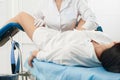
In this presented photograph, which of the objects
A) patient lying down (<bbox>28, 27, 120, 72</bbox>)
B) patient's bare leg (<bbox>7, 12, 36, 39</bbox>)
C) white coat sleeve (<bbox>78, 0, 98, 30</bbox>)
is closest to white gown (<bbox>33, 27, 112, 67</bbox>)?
patient lying down (<bbox>28, 27, 120, 72</bbox>)

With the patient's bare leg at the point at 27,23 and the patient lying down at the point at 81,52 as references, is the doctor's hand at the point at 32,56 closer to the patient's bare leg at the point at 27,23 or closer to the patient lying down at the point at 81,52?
the patient lying down at the point at 81,52

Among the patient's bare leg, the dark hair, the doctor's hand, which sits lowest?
the doctor's hand

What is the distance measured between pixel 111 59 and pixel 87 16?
935mm

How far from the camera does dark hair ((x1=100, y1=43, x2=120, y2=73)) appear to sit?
1.14 m

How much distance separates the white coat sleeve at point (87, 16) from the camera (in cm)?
200

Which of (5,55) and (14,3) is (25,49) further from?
(14,3)

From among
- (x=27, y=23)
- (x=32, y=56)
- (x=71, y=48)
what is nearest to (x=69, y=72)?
(x=71, y=48)

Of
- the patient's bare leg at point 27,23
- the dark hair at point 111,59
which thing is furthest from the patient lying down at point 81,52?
the patient's bare leg at point 27,23

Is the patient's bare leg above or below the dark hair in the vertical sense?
above

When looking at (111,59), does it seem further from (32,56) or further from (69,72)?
(32,56)

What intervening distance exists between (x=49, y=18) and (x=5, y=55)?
6.73 ft

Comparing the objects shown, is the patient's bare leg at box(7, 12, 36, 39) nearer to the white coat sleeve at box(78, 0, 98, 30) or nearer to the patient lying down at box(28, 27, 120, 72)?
the patient lying down at box(28, 27, 120, 72)

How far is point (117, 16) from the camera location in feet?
10.3

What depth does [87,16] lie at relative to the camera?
2.07 m
